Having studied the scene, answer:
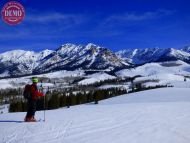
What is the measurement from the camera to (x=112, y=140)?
53.5 feet

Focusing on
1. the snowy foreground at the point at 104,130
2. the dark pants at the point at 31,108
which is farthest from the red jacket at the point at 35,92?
the snowy foreground at the point at 104,130

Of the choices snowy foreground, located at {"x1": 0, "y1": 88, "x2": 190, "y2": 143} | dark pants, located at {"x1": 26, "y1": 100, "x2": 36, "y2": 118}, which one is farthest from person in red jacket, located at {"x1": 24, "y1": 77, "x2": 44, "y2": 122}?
snowy foreground, located at {"x1": 0, "y1": 88, "x2": 190, "y2": 143}

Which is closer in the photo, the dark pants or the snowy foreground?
the snowy foreground

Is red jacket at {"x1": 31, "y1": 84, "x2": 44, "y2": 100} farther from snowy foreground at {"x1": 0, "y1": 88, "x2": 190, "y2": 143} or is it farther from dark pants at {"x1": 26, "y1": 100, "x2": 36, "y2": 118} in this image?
snowy foreground at {"x1": 0, "y1": 88, "x2": 190, "y2": 143}

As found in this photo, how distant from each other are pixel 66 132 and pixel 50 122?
Answer: 383 cm

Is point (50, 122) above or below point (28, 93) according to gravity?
below

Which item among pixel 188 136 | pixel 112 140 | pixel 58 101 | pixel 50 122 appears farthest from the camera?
pixel 58 101

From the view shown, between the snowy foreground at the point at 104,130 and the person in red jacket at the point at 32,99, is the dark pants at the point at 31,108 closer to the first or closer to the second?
the person in red jacket at the point at 32,99

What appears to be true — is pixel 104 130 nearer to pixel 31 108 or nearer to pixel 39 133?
pixel 39 133

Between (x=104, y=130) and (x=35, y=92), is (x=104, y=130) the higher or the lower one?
the lower one

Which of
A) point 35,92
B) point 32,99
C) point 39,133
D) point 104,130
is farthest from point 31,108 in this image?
point 104,130

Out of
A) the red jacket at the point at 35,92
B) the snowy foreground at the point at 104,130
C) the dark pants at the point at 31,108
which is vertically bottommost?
the snowy foreground at the point at 104,130

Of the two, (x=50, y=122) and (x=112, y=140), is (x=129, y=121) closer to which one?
(x=50, y=122)

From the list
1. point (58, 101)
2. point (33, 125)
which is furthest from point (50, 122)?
point (58, 101)
